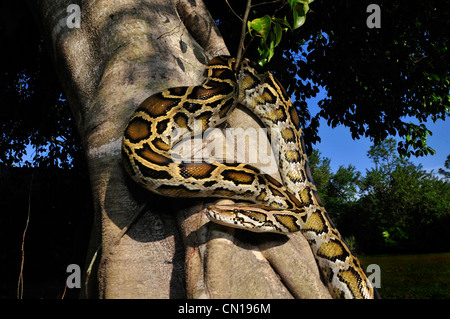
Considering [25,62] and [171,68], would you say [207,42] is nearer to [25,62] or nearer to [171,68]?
[171,68]

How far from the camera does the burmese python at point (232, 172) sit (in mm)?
2779

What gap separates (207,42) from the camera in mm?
4348

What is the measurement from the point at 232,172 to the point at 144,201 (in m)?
0.73

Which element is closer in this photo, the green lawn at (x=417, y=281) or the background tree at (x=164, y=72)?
the background tree at (x=164, y=72)

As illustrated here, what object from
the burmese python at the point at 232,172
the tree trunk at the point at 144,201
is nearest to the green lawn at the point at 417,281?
the burmese python at the point at 232,172

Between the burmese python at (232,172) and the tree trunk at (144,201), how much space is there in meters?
0.13

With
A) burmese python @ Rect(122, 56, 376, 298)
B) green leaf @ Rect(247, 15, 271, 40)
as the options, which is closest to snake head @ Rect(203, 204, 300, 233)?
burmese python @ Rect(122, 56, 376, 298)

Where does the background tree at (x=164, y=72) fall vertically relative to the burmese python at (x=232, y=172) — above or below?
above

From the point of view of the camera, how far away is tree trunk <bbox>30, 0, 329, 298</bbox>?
8.52 ft

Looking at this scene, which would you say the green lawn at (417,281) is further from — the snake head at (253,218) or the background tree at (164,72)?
the snake head at (253,218)

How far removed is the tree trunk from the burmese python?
0.43 ft

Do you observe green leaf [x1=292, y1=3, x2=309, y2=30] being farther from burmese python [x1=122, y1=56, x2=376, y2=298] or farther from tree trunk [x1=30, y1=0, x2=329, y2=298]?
tree trunk [x1=30, y1=0, x2=329, y2=298]

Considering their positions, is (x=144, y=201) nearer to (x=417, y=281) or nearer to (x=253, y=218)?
(x=253, y=218)

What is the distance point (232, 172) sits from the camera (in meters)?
2.94
